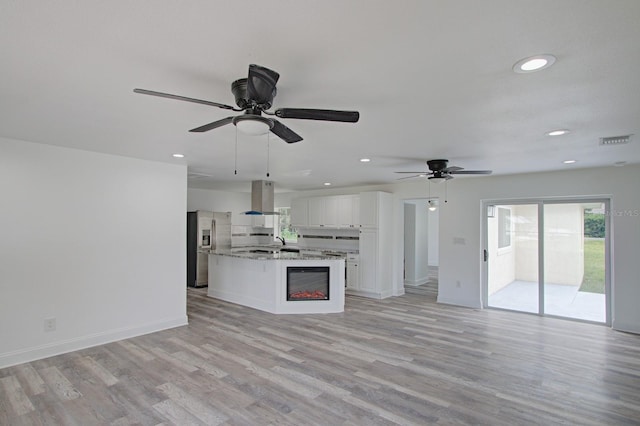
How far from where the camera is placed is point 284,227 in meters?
9.94

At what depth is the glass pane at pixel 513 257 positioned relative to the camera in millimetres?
5871

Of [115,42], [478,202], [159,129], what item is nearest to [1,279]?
[159,129]

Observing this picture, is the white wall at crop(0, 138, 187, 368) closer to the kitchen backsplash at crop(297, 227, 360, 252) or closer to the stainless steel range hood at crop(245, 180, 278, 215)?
the stainless steel range hood at crop(245, 180, 278, 215)

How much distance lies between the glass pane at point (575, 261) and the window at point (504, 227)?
0.57m

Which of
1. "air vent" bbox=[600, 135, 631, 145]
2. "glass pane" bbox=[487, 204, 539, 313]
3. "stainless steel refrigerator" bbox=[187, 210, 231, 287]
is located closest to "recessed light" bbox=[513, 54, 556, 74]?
"air vent" bbox=[600, 135, 631, 145]

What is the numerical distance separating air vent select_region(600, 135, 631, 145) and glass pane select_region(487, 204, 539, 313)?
2.55 metres

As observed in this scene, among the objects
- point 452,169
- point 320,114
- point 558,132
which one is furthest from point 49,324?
point 558,132

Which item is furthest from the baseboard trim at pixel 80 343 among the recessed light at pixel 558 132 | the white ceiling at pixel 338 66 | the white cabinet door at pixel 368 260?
the recessed light at pixel 558 132

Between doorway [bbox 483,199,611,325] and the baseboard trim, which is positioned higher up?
doorway [bbox 483,199,611,325]

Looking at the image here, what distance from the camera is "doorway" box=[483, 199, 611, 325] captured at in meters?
5.30

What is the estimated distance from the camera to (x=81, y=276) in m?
4.15

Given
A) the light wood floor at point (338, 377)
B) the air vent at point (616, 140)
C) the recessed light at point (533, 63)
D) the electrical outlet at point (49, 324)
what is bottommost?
the light wood floor at point (338, 377)

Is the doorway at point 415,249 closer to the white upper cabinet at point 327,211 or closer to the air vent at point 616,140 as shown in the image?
the white upper cabinet at point 327,211

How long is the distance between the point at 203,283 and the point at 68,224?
4.28 m
